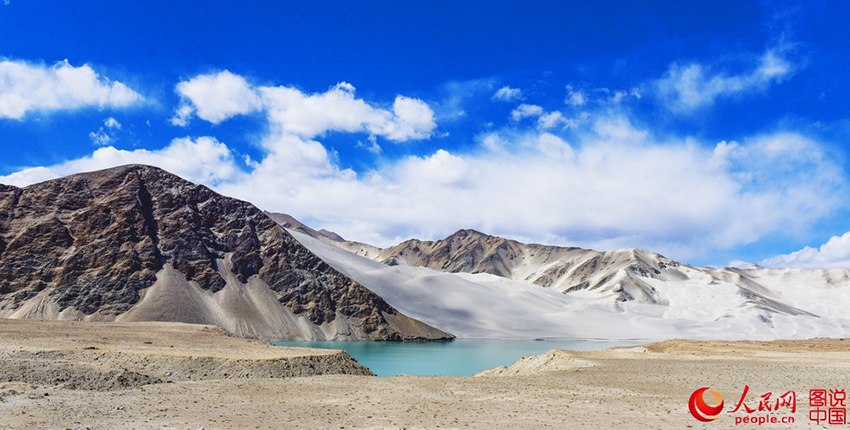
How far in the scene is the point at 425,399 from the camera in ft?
79.5

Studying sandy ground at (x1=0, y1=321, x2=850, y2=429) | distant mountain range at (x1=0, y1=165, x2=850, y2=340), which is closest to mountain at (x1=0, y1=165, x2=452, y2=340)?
distant mountain range at (x1=0, y1=165, x2=850, y2=340)

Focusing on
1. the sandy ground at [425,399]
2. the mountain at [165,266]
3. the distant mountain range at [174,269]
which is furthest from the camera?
the distant mountain range at [174,269]

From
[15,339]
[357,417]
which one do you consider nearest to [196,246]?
[15,339]

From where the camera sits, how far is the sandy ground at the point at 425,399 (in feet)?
Result: 62.4

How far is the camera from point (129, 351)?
35.0 metres
